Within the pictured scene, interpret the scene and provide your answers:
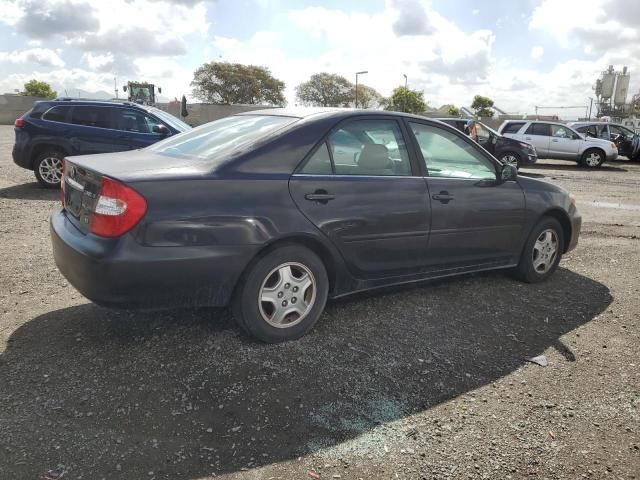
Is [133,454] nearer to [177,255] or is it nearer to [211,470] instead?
[211,470]

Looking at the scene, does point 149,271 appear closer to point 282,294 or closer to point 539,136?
point 282,294

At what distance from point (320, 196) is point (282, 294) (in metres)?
0.70

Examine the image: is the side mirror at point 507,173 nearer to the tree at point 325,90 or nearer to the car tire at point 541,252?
the car tire at point 541,252

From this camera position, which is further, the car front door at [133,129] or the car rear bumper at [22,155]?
the car front door at [133,129]

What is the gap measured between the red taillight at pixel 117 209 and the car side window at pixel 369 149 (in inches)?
53.8

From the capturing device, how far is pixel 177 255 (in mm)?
2871

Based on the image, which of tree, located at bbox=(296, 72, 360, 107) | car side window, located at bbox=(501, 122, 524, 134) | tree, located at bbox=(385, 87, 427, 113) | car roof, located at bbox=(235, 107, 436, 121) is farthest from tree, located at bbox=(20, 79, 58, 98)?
car roof, located at bbox=(235, 107, 436, 121)

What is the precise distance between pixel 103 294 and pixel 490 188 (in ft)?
10.5

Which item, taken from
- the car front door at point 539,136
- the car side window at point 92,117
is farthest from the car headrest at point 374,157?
the car front door at point 539,136

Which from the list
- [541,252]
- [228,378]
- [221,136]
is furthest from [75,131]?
A: [541,252]

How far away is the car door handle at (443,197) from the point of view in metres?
3.96

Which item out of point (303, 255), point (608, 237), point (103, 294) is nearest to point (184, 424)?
point (103, 294)

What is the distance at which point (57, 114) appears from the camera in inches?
359

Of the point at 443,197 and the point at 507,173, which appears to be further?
the point at 507,173
